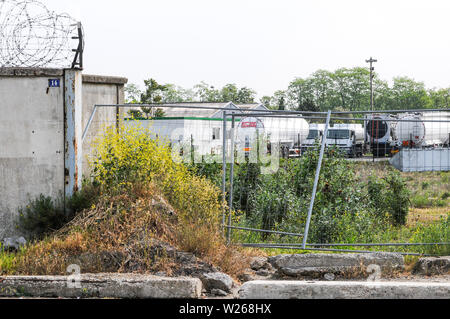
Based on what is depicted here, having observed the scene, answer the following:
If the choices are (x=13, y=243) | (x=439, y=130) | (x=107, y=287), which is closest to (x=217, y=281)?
(x=107, y=287)

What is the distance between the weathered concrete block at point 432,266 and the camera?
24.4 feet

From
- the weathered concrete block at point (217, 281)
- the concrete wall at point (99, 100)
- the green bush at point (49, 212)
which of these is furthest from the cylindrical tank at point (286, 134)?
the green bush at point (49, 212)

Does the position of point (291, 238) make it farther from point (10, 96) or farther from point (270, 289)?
point (10, 96)

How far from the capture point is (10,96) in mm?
9195

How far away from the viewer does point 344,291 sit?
→ 6.33m

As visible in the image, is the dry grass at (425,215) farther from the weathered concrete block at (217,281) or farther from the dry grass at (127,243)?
the weathered concrete block at (217,281)

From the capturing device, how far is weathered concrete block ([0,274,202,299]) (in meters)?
6.40

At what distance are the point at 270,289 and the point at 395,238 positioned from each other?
396cm

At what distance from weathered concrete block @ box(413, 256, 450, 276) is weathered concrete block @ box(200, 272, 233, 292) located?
267cm

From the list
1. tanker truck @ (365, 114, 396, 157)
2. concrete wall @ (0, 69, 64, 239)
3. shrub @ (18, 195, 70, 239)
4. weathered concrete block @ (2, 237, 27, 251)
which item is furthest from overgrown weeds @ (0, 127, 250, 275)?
tanker truck @ (365, 114, 396, 157)

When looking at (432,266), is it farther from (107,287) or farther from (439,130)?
(107,287)

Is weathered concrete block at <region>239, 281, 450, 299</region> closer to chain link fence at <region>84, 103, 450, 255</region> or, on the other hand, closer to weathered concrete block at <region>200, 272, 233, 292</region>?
weathered concrete block at <region>200, 272, 233, 292</region>

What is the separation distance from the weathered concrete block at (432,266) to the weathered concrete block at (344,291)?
1.06 m

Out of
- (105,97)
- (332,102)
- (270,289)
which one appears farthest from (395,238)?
(332,102)
